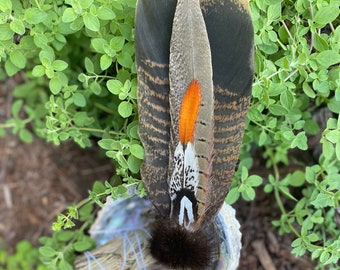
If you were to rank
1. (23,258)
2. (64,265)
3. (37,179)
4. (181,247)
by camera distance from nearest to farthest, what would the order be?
(181,247) < (64,265) < (23,258) < (37,179)

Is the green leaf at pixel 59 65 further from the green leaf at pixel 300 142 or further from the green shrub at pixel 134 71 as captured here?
the green leaf at pixel 300 142

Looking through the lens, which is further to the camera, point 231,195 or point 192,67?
point 231,195

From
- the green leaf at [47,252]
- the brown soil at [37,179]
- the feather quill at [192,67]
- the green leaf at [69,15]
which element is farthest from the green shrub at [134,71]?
the brown soil at [37,179]

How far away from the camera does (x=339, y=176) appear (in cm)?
127

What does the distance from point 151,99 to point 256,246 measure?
2.46 ft

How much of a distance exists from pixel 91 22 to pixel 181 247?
1.81 ft

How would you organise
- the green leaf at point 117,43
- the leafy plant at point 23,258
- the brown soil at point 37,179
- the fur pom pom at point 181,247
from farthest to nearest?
1. the brown soil at point 37,179
2. the leafy plant at point 23,258
3. the fur pom pom at point 181,247
4. the green leaf at point 117,43

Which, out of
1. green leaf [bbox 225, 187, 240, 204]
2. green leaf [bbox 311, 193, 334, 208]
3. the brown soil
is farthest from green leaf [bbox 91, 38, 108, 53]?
the brown soil

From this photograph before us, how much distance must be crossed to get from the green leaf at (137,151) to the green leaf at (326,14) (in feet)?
1.50

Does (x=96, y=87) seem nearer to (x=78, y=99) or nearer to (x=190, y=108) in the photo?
(x=78, y=99)

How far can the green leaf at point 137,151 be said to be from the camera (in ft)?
3.69

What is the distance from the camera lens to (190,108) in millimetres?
1049

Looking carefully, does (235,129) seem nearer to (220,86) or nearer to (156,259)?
(220,86)

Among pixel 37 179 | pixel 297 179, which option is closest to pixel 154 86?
pixel 297 179
